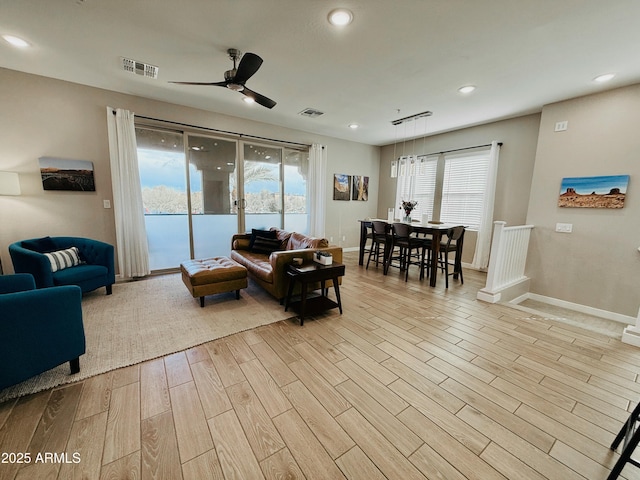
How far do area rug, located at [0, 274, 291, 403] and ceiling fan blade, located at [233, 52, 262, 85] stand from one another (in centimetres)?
259

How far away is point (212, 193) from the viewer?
4.68 metres

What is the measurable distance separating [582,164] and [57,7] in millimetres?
6170

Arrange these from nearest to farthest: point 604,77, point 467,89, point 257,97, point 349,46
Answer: point 349,46 < point 257,97 < point 604,77 < point 467,89

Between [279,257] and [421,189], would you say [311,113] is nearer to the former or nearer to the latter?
[279,257]

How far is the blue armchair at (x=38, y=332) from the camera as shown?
4.84 feet

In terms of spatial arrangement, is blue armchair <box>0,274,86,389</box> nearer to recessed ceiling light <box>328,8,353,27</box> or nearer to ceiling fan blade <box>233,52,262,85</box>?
ceiling fan blade <box>233,52,262,85</box>

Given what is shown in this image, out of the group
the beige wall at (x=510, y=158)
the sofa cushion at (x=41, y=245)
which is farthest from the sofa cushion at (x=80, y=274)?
the beige wall at (x=510, y=158)

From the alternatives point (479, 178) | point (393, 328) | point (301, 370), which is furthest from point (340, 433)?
point (479, 178)

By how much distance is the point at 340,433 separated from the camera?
1.44 meters

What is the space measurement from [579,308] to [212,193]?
6314 millimetres

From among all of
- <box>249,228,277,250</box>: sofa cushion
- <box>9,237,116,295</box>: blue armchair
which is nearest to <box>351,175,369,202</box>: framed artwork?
<box>249,228,277,250</box>: sofa cushion

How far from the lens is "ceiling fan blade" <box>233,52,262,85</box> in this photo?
7.12ft

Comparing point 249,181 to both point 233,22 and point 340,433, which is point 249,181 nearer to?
point 233,22

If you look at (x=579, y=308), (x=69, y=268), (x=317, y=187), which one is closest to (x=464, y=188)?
(x=579, y=308)
